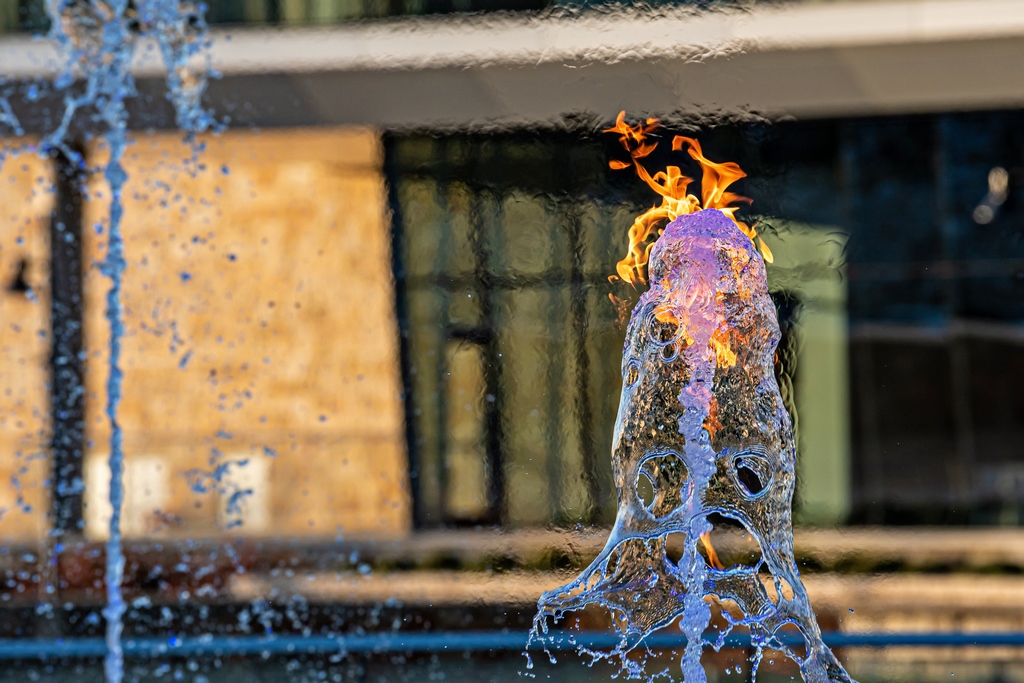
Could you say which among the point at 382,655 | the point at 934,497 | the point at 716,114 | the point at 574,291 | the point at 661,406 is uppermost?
the point at 716,114

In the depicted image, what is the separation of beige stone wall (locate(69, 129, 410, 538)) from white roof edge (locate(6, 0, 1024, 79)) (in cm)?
48

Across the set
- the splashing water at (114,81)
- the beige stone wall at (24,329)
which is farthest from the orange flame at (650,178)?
the beige stone wall at (24,329)

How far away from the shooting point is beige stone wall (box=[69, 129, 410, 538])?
269 inches

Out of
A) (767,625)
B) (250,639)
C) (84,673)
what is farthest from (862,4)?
(84,673)

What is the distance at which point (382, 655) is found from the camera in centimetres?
541

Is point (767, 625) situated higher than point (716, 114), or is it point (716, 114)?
point (716, 114)

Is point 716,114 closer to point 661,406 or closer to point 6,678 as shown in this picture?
point 661,406

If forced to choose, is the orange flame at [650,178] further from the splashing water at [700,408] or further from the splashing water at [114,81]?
the splashing water at [114,81]

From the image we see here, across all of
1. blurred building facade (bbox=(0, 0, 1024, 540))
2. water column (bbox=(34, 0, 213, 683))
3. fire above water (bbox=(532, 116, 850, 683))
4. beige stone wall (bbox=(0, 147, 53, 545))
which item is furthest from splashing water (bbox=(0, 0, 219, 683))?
fire above water (bbox=(532, 116, 850, 683))

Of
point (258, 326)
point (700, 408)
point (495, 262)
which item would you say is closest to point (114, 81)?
point (258, 326)

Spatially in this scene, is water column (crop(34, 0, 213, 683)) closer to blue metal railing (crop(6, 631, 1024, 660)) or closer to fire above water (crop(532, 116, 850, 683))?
blue metal railing (crop(6, 631, 1024, 660))

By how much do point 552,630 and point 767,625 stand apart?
135 centimetres

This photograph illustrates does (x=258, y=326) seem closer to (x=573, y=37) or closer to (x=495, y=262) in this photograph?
(x=495, y=262)

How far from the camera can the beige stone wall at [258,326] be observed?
6.84 metres
